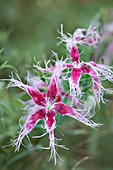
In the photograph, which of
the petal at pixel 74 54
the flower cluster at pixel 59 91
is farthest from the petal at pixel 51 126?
the petal at pixel 74 54

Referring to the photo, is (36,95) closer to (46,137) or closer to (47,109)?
(47,109)

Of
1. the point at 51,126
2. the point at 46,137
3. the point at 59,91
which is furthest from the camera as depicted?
the point at 46,137

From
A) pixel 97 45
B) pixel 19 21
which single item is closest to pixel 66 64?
pixel 97 45

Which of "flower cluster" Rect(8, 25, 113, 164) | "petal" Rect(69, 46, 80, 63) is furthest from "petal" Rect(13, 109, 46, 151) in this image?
"petal" Rect(69, 46, 80, 63)

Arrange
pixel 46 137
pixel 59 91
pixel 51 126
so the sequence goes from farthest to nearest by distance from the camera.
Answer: pixel 46 137 → pixel 59 91 → pixel 51 126

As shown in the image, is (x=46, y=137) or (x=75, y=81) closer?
(x=75, y=81)

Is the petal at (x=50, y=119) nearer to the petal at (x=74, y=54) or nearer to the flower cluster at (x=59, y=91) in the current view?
the flower cluster at (x=59, y=91)

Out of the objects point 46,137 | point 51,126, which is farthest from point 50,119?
point 46,137

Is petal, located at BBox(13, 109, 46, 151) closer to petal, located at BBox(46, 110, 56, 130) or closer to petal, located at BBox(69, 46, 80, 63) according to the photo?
petal, located at BBox(46, 110, 56, 130)

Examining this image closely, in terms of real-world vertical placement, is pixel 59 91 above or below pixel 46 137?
above

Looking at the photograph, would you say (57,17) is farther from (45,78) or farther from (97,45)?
(45,78)
